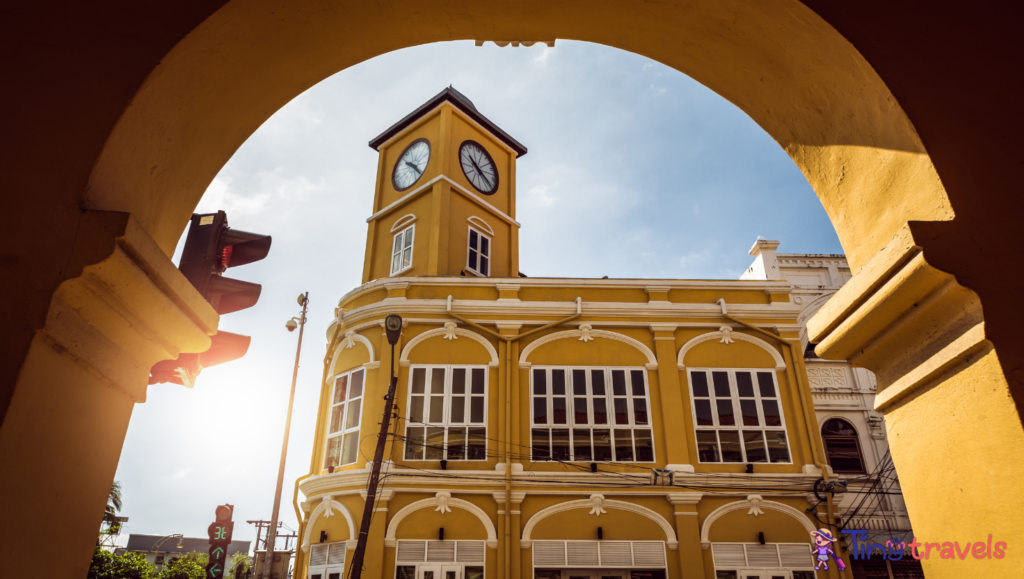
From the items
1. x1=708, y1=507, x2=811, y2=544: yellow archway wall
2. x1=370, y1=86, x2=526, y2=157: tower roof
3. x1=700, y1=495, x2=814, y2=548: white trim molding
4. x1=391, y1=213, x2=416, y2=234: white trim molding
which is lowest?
x1=708, y1=507, x2=811, y2=544: yellow archway wall

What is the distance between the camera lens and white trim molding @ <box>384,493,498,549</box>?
45.4ft

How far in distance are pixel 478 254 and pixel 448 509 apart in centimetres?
837

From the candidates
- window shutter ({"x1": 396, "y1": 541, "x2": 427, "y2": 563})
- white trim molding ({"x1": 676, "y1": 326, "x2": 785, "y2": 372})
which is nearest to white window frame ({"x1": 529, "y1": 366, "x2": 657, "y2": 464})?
white trim molding ({"x1": 676, "y1": 326, "x2": 785, "y2": 372})

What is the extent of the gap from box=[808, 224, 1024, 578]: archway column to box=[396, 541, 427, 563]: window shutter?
1273 cm

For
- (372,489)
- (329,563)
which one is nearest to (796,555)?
(372,489)

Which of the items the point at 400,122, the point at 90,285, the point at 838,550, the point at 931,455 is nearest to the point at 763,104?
the point at 931,455

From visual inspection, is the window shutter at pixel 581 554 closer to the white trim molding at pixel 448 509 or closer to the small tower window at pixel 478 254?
the white trim molding at pixel 448 509

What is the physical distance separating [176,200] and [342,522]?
508 inches

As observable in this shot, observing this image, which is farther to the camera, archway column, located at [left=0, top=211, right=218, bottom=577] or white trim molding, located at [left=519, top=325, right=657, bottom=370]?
white trim molding, located at [left=519, top=325, right=657, bottom=370]

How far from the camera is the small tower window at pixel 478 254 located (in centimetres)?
1961

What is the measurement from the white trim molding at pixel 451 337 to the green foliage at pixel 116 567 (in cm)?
1100

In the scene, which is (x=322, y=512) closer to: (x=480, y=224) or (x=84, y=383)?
(x=480, y=224)

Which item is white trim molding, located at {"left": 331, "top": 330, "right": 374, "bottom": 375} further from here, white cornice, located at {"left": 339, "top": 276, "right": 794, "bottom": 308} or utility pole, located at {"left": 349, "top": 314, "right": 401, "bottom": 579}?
utility pole, located at {"left": 349, "top": 314, "right": 401, "bottom": 579}

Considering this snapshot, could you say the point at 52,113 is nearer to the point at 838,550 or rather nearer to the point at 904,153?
the point at 904,153
